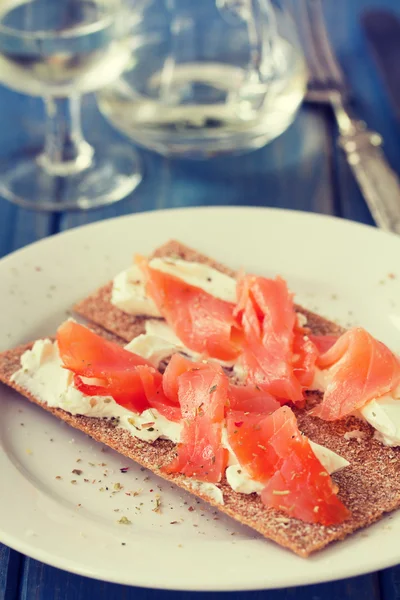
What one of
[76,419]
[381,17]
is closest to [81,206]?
[76,419]

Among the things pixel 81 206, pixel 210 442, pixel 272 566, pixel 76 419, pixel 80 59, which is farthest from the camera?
pixel 81 206

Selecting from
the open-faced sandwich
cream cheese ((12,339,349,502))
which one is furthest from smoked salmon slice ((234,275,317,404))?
cream cheese ((12,339,349,502))

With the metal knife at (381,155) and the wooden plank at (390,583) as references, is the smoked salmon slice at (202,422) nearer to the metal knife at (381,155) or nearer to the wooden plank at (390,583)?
the wooden plank at (390,583)

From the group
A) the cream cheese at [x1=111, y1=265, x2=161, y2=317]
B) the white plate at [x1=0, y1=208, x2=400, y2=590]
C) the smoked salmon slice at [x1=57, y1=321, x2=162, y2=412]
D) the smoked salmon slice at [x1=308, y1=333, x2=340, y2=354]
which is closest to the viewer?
the white plate at [x1=0, y1=208, x2=400, y2=590]

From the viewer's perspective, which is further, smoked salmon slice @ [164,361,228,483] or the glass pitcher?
the glass pitcher

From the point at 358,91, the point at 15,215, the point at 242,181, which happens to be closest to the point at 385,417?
the point at 242,181

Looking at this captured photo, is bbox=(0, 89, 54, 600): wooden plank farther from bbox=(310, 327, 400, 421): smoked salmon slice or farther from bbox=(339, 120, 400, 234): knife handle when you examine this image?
bbox=(339, 120, 400, 234): knife handle

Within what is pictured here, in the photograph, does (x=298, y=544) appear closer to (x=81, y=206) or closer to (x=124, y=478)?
(x=124, y=478)

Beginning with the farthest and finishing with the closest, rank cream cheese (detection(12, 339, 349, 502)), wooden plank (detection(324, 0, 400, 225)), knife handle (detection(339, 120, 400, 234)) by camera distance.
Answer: wooden plank (detection(324, 0, 400, 225)) < knife handle (detection(339, 120, 400, 234)) < cream cheese (detection(12, 339, 349, 502))
